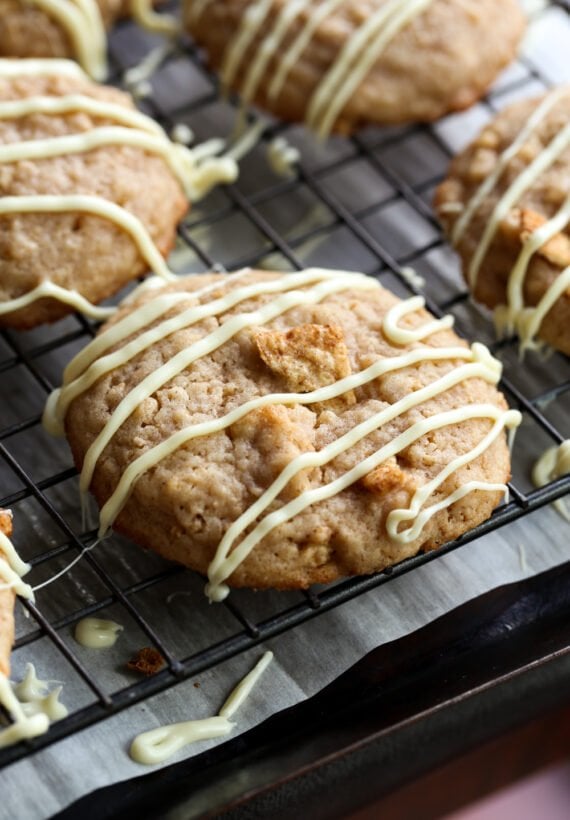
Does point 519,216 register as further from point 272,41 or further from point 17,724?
point 17,724

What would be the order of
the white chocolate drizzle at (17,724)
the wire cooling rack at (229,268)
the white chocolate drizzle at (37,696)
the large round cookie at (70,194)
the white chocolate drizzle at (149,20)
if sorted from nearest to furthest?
the white chocolate drizzle at (17,724), the white chocolate drizzle at (37,696), the wire cooling rack at (229,268), the large round cookie at (70,194), the white chocolate drizzle at (149,20)

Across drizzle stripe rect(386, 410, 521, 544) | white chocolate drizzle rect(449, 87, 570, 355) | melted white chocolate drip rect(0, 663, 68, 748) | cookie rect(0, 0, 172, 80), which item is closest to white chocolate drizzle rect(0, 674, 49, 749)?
melted white chocolate drip rect(0, 663, 68, 748)

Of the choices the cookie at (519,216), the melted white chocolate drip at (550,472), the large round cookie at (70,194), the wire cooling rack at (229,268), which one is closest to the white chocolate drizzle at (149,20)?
the wire cooling rack at (229,268)

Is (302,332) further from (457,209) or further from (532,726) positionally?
(532,726)

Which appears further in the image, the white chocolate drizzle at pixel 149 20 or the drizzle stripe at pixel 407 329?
the white chocolate drizzle at pixel 149 20

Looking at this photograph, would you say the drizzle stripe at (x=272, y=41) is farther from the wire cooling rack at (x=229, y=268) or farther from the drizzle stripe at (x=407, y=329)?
the drizzle stripe at (x=407, y=329)

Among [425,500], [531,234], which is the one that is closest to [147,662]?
[425,500]

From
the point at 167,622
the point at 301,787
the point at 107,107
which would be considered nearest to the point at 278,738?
the point at 301,787
